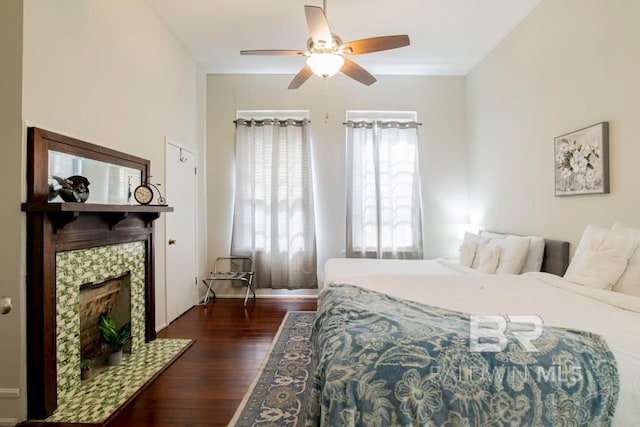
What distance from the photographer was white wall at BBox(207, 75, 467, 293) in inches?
173

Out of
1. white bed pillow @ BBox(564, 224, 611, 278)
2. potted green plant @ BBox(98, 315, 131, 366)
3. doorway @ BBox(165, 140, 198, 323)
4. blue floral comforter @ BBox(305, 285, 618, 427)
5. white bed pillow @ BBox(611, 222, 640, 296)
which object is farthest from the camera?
doorway @ BBox(165, 140, 198, 323)

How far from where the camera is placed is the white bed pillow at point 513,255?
2.72 meters

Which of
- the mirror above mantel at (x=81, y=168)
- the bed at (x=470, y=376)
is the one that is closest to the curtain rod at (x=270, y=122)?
the mirror above mantel at (x=81, y=168)

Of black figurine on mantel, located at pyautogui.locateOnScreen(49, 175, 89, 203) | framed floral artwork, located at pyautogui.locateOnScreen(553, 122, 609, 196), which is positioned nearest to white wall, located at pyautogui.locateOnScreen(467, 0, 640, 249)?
framed floral artwork, located at pyautogui.locateOnScreen(553, 122, 609, 196)

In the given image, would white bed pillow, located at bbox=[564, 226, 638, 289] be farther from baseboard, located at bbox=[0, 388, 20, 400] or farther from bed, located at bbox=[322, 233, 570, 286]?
baseboard, located at bbox=[0, 388, 20, 400]

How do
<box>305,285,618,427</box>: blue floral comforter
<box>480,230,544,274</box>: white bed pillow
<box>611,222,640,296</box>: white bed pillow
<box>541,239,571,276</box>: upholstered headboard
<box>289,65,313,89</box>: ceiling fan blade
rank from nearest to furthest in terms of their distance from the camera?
<box>305,285,618,427</box>: blue floral comforter → <box>611,222,640,296</box>: white bed pillow → <box>541,239,571,276</box>: upholstered headboard → <box>480,230,544,274</box>: white bed pillow → <box>289,65,313,89</box>: ceiling fan blade

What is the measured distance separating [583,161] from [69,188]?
3.69m

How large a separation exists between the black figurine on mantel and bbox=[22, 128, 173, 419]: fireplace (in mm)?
56

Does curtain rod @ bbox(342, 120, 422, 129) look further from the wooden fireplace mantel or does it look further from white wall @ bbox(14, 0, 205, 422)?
the wooden fireplace mantel

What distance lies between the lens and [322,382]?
108 centimetres

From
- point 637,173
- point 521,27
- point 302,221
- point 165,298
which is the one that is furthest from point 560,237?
point 165,298

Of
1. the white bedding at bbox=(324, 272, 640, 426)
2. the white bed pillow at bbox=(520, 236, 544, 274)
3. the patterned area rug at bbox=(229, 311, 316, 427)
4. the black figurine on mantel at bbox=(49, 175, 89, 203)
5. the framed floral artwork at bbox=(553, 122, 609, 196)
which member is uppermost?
the framed floral artwork at bbox=(553, 122, 609, 196)

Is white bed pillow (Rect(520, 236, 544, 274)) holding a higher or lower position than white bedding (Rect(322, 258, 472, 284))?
higher

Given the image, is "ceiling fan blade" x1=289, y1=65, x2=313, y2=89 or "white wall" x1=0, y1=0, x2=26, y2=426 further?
"ceiling fan blade" x1=289, y1=65, x2=313, y2=89
